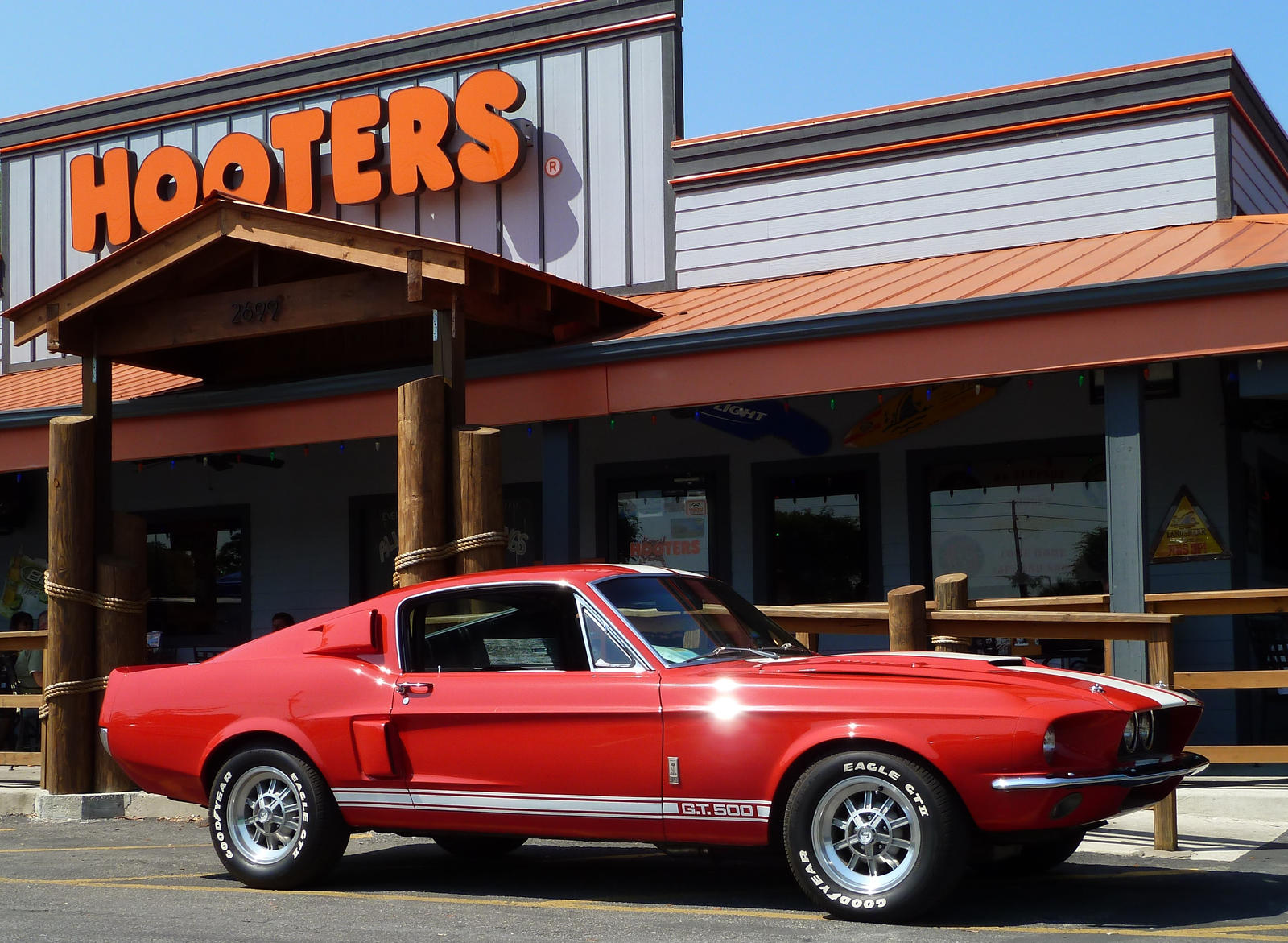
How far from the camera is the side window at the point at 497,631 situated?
21.6 feet

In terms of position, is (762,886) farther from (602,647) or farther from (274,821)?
(274,821)

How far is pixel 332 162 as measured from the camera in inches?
586

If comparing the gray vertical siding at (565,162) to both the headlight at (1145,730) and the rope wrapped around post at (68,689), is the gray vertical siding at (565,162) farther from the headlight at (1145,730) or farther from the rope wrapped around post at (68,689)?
the headlight at (1145,730)

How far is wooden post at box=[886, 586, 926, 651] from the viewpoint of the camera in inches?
301

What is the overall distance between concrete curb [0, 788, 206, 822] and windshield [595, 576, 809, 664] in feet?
15.6

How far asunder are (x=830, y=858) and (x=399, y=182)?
33.7ft

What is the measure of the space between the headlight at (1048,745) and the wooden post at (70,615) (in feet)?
23.9

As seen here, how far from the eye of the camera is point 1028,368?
9.36 metres

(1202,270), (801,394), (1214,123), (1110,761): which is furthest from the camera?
(1214,123)

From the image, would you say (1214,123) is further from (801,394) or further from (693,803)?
(693,803)

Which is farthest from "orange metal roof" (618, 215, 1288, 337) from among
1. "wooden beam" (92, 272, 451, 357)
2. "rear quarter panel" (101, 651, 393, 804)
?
"rear quarter panel" (101, 651, 393, 804)

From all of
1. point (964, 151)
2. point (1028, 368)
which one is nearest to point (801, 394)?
point (1028, 368)

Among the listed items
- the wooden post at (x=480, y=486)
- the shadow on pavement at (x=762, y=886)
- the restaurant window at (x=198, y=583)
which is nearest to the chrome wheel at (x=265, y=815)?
the shadow on pavement at (x=762, y=886)

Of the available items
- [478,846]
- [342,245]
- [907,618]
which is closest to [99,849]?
[478,846]
